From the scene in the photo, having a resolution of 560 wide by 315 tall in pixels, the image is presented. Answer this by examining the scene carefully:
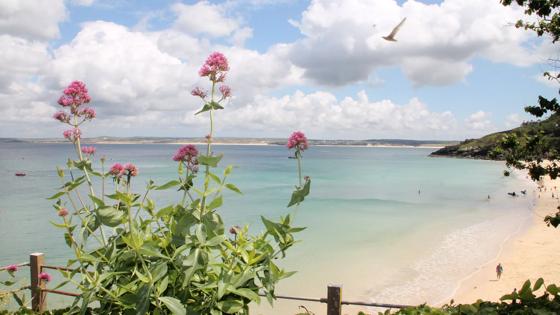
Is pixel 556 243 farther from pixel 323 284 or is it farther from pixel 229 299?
pixel 229 299

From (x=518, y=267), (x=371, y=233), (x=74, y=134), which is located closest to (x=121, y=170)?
(x=74, y=134)

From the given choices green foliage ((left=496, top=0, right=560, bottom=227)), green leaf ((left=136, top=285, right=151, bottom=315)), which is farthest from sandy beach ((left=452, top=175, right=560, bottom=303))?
→ green leaf ((left=136, top=285, right=151, bottom=315))

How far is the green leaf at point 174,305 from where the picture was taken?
102 inches

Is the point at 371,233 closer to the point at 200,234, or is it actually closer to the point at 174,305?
the point at 200,234

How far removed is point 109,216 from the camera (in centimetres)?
291

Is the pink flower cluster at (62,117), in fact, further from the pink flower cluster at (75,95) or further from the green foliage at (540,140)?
the green foliage at (540,140)

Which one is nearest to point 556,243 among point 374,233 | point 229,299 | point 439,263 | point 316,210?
point 439,263

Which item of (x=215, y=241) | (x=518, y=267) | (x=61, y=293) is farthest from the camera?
(x=518, y=267)

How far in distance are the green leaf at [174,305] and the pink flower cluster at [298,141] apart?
1442 mm

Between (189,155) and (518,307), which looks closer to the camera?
(518,307)

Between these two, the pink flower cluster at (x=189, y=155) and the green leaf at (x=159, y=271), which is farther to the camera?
the pink flower cluster at (x=189, y=155)

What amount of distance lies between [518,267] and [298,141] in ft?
67.5

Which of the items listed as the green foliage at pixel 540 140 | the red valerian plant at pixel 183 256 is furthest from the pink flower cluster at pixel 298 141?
the green foliage at pixel 540 140

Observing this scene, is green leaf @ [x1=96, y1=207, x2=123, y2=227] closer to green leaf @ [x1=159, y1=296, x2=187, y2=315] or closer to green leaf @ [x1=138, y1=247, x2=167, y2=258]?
green leaf @ [x1=138, y1=247, x2=167, y2=258]
